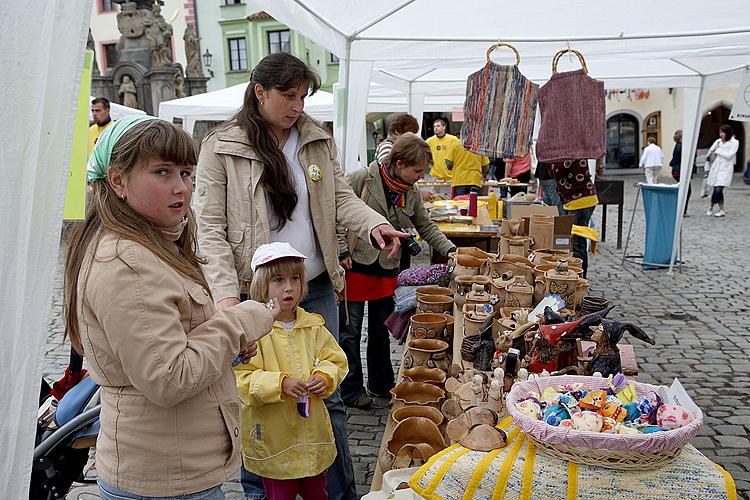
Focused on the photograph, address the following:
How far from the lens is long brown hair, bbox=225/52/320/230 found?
2.27 meters

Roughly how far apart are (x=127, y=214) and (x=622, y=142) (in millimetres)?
27957

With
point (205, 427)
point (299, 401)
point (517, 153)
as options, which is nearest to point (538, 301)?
point (299, 401)

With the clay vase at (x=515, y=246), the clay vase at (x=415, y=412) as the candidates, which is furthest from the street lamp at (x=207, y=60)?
the clay vase at (x=415, y=412)

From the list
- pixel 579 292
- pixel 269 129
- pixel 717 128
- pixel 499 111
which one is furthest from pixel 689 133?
pixel 717 128

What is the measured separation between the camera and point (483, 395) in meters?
2.09

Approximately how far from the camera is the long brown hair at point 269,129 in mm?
2270

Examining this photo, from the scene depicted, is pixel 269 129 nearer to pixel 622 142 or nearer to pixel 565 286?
pixel 565 286

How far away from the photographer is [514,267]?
10.3 ft

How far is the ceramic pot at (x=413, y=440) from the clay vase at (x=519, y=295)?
3.01ft

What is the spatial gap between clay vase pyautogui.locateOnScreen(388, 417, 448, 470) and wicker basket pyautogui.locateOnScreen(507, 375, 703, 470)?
1.76 feet

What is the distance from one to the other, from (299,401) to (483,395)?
646mm

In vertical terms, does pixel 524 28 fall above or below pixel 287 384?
above

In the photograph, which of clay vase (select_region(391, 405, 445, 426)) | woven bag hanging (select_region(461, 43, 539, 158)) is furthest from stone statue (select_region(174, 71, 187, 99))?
clay vase (select_region(391, 405, 445, 426))

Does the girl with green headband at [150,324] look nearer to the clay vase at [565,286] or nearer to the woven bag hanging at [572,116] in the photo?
the clay vase at [565,286]
